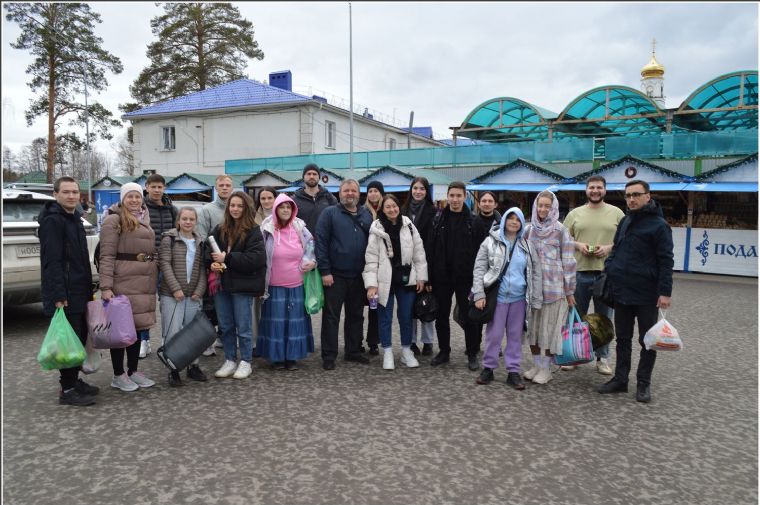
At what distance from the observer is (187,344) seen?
4875 mm

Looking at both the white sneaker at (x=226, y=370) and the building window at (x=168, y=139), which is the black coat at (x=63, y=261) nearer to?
the white sneaker at (x=226, y=370)

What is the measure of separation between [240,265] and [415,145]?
3846 cm

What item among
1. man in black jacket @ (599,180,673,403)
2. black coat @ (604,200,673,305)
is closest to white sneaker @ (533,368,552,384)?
man in black jacket @ (599,180,673,403)

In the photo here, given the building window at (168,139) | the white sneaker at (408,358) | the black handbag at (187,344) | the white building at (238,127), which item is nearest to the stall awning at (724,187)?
the white sneaker at (408,358)

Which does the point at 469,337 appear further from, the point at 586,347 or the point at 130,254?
the point at 130,254

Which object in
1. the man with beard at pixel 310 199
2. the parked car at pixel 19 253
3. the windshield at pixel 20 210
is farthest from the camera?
the windshield at pixel 20 210

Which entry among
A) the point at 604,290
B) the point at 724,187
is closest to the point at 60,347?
the point at 604,290

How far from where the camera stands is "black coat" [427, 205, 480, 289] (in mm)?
5578

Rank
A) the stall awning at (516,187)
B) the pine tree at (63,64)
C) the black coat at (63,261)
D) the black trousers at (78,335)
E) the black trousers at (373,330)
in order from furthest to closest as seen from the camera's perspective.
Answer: the pine tree at (63,64) → the stall awning at (516,187) → the black trousers at (373,330) → the black trousers at (78,335) → the black coat at (63,261)

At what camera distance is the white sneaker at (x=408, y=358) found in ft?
18.7

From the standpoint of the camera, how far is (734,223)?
559 inches

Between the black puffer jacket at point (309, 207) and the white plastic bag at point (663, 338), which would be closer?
the white plastic bag at point (663, 338)

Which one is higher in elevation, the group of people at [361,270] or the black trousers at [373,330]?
the group of people at [361,270]

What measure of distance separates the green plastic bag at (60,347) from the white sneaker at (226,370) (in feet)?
4.34
